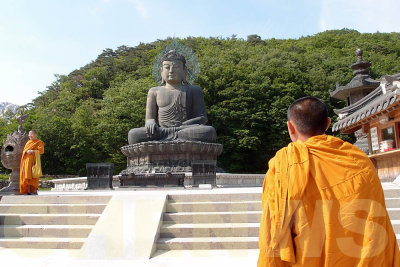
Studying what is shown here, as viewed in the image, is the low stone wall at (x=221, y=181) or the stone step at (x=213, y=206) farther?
the low stone wall at (x=221, y=181)

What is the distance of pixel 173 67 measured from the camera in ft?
38.0

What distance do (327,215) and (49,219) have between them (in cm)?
449

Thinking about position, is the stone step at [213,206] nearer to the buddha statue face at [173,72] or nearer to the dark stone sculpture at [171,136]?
the dark stone sculpture at [171,136]

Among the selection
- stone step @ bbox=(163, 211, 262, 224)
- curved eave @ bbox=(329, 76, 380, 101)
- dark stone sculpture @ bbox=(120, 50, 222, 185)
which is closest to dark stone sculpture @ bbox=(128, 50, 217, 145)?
dark stone sculpture @ bbox=(120, 50, 222, 185)

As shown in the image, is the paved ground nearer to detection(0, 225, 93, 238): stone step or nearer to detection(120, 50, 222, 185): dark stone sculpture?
detection(0, 225, 93, 238): stone step

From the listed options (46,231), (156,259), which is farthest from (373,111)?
(46,231)

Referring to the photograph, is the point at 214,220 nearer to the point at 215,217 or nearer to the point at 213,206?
the point at 215,217

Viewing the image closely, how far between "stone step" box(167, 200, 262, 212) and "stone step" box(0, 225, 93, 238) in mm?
1190

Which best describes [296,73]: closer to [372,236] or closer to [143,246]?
[143,246]

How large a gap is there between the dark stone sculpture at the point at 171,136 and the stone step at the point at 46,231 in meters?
3.81

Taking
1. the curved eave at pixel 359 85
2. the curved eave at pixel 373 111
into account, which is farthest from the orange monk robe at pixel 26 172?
the curved eave at pixel 359 85

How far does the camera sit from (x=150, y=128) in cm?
1052

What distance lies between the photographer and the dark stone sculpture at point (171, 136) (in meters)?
9.39

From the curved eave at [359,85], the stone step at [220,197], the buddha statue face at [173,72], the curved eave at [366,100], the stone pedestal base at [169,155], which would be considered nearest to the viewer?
the stone step at [220,197]
